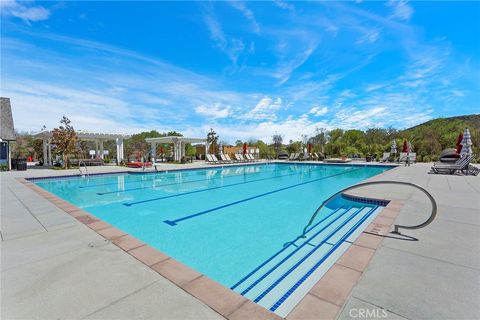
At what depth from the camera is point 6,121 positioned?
1416 cm

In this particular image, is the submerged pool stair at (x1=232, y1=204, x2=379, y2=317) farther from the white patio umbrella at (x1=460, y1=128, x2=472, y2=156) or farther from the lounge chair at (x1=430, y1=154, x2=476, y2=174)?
the white patio umbrella at (x1=460, y1=128, x2=472, y2=156)

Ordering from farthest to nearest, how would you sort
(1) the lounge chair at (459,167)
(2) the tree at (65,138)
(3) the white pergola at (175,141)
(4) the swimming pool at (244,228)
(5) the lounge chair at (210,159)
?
(3) the white pergola at (175,141), (5) the lounge chair at (210,159), (2) the tree at (65,138), (1) the lounge chair at (459,167), (4) the swimming pool at (244,228)

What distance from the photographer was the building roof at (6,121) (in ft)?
43.9

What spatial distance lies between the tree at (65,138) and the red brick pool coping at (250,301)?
1433 centimetres

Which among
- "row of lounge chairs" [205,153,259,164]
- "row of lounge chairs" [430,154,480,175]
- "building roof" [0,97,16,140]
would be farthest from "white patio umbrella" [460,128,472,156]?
"building roof" [0,97,16,140]

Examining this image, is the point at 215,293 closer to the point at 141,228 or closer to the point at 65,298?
the point at 65,298

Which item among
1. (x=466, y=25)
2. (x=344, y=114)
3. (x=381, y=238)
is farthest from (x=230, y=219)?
(x=344, y=114)

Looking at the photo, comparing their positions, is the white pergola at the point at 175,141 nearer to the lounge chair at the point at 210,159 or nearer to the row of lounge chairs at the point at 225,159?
the lounge chair at the point at 210,159

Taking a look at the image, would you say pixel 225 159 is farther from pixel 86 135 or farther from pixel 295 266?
pixel 295 266

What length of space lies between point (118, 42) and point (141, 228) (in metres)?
11.7

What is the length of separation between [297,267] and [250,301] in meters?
1.42

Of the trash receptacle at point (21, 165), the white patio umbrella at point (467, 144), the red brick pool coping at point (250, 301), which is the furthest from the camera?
the trash receptacle at point (21, 165)

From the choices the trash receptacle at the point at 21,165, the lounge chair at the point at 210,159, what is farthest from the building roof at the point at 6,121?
the lounge chair at the point at 210,159

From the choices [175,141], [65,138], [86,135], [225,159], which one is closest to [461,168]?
[225,159]
